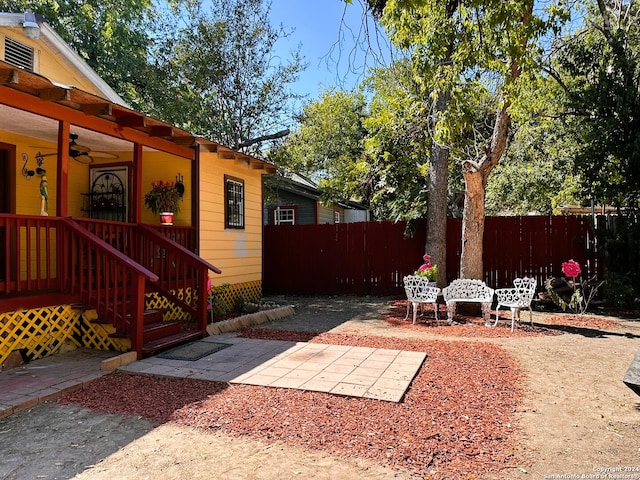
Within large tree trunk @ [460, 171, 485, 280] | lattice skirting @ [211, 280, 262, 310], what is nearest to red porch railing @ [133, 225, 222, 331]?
lattice skirting @ [211, 280, 262, 310]

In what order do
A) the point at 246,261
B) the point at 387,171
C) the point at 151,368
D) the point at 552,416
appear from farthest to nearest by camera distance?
the point at 387,171
the point at 246,261
the point at 151,368
the point at 552,416

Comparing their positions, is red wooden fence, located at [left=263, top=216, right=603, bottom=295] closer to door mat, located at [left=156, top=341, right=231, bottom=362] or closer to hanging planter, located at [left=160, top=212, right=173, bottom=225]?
hanging planter, located at [left=160, top=212, right=173, bottom=225]

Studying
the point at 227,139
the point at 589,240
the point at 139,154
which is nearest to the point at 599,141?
the point at 589,240

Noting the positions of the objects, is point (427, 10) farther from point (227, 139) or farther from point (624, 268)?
→ point (227, 139)

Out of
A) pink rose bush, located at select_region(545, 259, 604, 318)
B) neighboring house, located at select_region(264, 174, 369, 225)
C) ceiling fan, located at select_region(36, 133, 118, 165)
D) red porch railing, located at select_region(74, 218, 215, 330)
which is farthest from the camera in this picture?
neighboring house, located at select_region(264, 174, 369, 225)

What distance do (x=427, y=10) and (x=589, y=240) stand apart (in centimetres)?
666

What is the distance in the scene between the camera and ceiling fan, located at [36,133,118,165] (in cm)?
704

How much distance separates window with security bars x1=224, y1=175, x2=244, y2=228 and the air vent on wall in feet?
12.6

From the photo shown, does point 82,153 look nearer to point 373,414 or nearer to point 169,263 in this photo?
point 169,263

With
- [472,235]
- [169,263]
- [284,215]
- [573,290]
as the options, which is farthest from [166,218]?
[284,215]

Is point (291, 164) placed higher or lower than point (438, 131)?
higher

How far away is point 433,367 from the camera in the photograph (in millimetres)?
4785

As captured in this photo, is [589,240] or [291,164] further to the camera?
[291,164]

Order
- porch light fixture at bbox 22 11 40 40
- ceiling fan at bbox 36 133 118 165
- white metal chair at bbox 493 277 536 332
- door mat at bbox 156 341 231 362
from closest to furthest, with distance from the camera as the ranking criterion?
door mat at bbox 156 341 231 362, white metal chair at bbox 493 277 536 332, ceiling fan at bbox 36 133 118 165, porch light fixture at bbox 22 11 40 40
